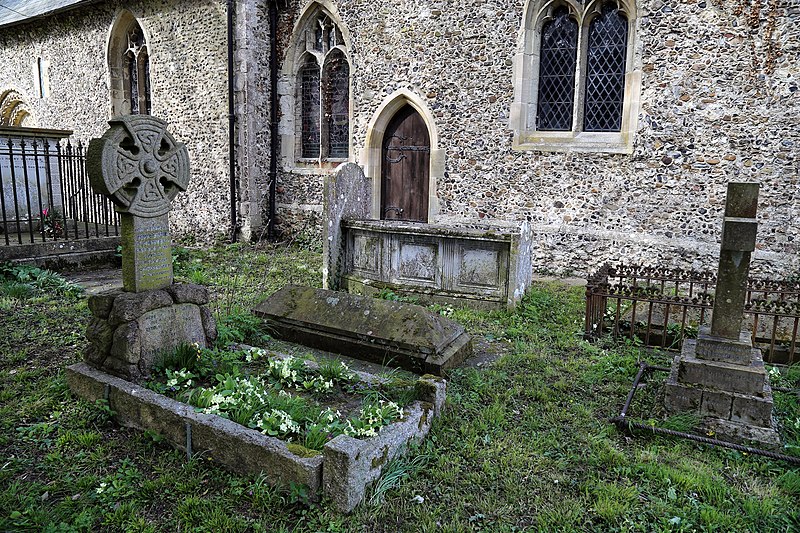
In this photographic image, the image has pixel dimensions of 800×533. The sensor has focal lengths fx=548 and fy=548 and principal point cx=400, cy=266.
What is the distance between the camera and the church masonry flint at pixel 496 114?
313 inches

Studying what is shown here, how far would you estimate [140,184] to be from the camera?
4.36m

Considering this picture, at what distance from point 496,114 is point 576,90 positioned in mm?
1390

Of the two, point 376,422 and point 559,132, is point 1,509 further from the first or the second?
point 559,132

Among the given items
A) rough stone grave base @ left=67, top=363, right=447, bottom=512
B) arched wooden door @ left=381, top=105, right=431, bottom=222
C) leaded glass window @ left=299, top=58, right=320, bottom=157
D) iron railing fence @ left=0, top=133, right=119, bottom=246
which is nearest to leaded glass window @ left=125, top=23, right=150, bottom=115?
leaded glass window @ left=299, top=58, right=320, bottom=157

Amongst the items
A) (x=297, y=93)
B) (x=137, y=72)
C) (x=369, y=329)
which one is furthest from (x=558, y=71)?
(x=137, y=72)

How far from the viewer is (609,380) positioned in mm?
4945

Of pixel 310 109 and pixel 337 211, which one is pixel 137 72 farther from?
pixel 337 211

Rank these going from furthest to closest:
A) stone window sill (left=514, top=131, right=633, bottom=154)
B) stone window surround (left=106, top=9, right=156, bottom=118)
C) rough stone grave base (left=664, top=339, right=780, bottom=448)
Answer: stone window surround (left=106, top=9, right=156, bottom=118) < stone window sill (left=514, top=131, right=633, bottom=154) < rough stone grave base (left=664, top=339, right=780, bottom=448)

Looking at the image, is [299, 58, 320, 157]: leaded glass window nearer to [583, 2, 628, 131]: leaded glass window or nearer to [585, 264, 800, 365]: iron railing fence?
[583, 2, 628, 131]: leaded glass window

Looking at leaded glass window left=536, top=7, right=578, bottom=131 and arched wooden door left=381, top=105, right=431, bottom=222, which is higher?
leaded glass window left=536, top=7, right=578, bottom=131

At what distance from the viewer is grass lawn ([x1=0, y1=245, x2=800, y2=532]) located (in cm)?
298

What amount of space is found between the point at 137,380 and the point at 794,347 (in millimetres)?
5709

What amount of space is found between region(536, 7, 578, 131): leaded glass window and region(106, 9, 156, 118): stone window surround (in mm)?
9593

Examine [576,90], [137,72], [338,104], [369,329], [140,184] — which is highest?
[137,72]
